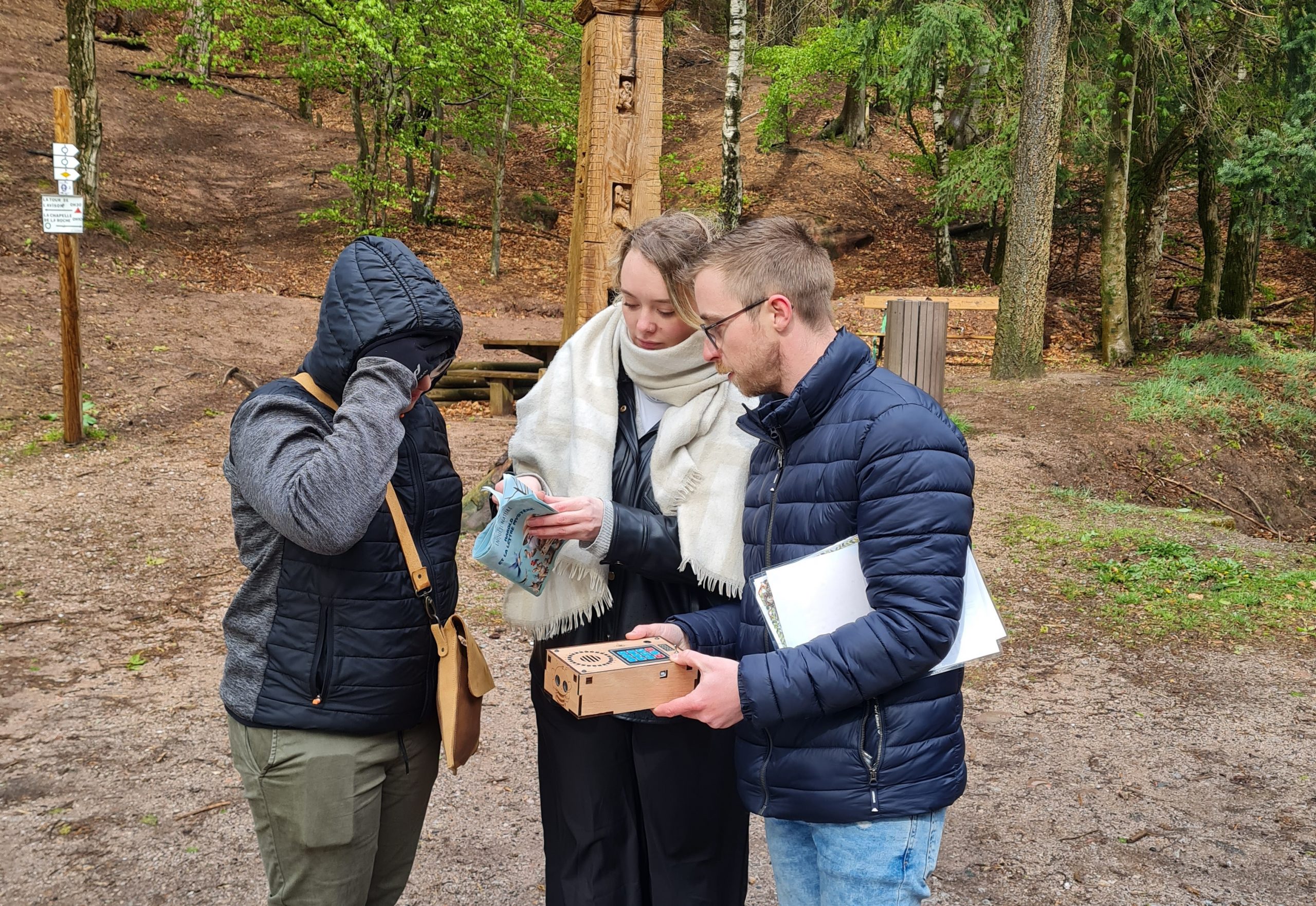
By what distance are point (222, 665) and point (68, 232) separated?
17.7 feet

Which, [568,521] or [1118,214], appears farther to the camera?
[1118,214]

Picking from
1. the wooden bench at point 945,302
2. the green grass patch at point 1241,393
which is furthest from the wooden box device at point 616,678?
the green grass patch at point 1241,393

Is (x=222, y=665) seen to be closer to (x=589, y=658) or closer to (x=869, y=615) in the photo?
(x=589, y=658)

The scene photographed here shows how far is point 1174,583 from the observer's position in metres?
6.67

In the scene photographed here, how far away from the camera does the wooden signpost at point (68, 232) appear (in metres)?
8.41

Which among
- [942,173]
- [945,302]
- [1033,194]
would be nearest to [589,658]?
[945,302]

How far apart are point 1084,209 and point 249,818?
21.3 metres

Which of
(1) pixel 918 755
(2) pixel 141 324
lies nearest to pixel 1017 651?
(1) pixel 918 755

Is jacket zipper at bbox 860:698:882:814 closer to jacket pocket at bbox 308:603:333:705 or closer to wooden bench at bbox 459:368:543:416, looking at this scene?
jacket pocket at bbox 308:603:333:705

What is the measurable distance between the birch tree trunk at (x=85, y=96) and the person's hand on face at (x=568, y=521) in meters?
15.0

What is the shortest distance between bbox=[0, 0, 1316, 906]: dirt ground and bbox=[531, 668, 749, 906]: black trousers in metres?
1.09

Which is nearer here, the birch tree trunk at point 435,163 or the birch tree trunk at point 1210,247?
the birch tree trunk at point 1210,247

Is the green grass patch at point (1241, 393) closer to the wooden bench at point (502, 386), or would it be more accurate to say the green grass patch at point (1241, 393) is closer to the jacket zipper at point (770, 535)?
the wooden bench at point (502, 386)

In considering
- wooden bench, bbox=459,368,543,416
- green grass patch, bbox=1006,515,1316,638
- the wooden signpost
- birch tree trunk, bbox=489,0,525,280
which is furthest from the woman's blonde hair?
birch tree trunk, bbox=489,0,525,280
